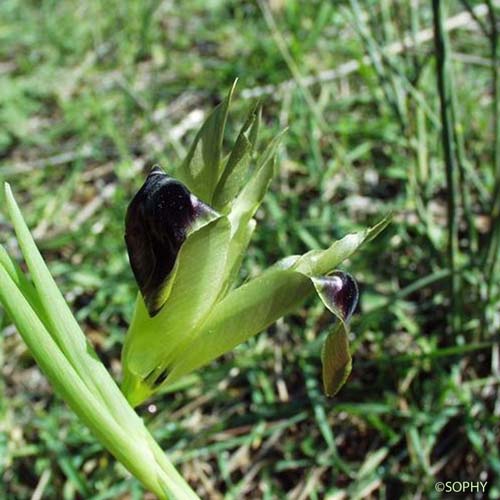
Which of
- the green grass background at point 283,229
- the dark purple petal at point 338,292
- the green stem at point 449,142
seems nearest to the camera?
the dark purple petal at point 338,292

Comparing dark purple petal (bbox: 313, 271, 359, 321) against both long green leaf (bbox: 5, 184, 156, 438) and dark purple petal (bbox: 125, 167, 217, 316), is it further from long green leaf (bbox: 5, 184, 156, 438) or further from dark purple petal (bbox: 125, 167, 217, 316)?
long green leaf (bbox: 5, 184, 156, 438)

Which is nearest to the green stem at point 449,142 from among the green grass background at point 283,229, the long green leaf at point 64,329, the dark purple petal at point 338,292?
the green grass background at point 283,229

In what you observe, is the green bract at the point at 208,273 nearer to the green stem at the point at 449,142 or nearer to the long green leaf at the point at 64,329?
the long green leaf at the point at 64,329

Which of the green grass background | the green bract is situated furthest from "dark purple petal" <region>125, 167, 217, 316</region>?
the green grass background

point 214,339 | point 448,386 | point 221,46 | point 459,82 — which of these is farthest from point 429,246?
point 221,46

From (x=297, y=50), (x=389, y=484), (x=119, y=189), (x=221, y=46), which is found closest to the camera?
(x=389, y=484)

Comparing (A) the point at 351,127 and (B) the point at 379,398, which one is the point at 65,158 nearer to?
(A) the point at 351,127

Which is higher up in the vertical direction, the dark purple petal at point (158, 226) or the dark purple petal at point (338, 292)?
the dark purple petal at point (158, 226)
